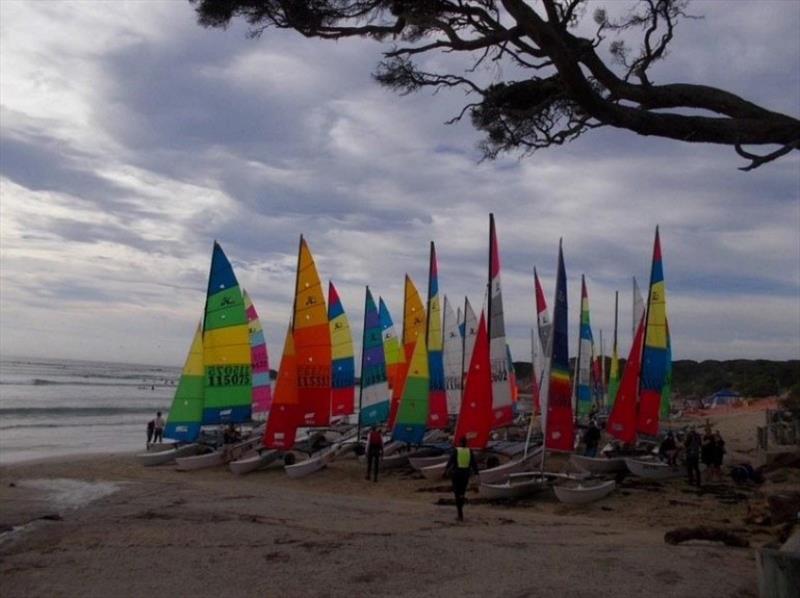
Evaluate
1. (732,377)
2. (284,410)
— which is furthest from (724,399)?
(284,410)

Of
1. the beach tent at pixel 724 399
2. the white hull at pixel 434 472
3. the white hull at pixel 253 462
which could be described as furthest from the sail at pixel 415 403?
the beach tent at pixel 724 399

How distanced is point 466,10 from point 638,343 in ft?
47.2

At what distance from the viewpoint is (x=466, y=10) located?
7.26 m

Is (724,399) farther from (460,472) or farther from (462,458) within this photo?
(460,472)

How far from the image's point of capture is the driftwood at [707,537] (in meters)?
9.12

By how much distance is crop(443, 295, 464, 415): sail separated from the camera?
25906 mm

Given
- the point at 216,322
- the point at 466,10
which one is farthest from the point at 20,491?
the point at 466,10

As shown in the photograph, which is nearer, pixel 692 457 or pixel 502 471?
pixel 502 471

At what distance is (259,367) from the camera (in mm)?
27875

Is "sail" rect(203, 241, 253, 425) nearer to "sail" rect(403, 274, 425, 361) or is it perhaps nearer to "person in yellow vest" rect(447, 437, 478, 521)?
"sail" rect(403, 274, 425, 361)

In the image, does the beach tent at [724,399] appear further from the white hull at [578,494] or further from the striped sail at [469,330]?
the white hull at [578,494]

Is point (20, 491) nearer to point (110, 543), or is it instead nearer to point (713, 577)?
point (110, 543)

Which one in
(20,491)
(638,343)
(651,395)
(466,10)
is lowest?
(20,491)

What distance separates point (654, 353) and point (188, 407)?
462 inches
